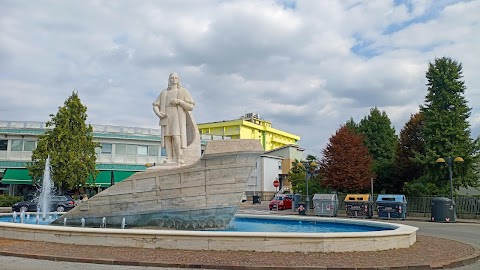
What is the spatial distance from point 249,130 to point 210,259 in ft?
272

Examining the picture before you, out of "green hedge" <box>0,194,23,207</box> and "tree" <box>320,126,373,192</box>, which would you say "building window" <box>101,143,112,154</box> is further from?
"tree" <box>320,126,373,192</box>

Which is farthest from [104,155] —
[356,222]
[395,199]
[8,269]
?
[8,269]

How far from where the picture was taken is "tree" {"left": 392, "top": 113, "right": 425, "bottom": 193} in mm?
34688

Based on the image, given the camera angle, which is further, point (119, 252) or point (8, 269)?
point (119, 252)

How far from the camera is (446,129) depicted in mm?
29969

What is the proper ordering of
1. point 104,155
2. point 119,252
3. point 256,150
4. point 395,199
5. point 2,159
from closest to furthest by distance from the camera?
point 119,252, point 256,150, point 395,199, point 2,159, point 104,155

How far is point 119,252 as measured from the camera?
10.2m

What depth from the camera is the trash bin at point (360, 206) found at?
2745 centimetres

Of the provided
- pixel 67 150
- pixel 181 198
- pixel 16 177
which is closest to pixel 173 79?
pixel 181 198

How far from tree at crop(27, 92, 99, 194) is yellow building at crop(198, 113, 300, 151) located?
42470mm

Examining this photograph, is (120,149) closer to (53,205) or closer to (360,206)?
(53,205)

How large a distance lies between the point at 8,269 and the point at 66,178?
30.7m

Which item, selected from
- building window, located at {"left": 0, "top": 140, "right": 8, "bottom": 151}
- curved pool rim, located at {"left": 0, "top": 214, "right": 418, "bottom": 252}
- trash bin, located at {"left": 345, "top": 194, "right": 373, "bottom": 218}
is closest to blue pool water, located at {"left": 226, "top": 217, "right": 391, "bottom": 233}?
curved pool rim, located at {"left": 0, "top": 214, "right": 418, "bottom": 252}

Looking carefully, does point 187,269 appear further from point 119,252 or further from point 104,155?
point 104,155
